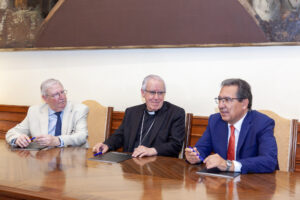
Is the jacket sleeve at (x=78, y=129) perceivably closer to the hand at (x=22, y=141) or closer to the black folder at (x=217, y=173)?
the hand at (x=22, y=141)

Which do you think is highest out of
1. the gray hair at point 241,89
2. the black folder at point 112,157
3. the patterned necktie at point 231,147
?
the gray hair at point 241,89

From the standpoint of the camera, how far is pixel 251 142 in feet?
7.09

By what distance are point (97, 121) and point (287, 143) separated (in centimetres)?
180

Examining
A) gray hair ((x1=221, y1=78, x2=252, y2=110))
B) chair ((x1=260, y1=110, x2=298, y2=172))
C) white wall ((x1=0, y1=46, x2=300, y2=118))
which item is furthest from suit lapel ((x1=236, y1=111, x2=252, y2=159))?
white wall ((x1=0, y1=46, x2=300, y2=118))

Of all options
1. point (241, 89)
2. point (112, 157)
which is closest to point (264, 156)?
point (241, 89)

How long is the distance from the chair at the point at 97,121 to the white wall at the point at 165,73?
35 cm

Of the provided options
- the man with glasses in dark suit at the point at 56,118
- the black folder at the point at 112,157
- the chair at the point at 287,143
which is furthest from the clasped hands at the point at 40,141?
the chair at the point at 287,143

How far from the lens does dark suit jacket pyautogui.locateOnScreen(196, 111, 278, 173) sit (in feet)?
6.23

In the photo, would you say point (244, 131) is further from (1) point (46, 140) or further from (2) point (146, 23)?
(2) point (146, 23)

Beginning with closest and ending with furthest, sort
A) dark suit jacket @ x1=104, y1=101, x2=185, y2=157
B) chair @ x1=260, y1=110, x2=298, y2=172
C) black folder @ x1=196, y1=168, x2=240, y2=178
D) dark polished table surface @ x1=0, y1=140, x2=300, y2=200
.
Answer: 1. dark polished table surface @ x1=0, y1=140, x2=300, y2=200
2. black folder @ x1=196, y1=168, x2=240, y2=178
3. chair @ x1=260, y1=110, x2=298, y2=172
4. dark suit jacket @ x1=104, y1=101, x2=185, y2=157

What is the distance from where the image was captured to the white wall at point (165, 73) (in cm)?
296

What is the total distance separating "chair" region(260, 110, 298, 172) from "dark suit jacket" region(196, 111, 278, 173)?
39 cm

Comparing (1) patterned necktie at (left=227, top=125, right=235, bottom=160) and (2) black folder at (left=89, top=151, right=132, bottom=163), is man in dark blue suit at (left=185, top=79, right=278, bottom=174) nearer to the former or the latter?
(1) patterned necktie at (left=227, top=125, right=235, bottom=160)

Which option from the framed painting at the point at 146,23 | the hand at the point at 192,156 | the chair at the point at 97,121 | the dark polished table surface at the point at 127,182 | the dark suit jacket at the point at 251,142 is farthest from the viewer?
the chair at the point at 97,121
